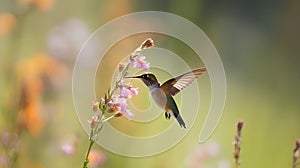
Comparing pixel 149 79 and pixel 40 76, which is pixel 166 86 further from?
pixel 40 76

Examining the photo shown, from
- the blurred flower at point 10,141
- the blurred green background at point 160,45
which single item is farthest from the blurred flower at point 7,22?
the blurred flower at point 10,141

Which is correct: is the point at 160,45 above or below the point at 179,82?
above

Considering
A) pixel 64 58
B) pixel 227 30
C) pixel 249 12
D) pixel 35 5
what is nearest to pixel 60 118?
pixel 64 58

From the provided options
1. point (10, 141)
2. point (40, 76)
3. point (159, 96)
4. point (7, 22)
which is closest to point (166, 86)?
point (159, 96)

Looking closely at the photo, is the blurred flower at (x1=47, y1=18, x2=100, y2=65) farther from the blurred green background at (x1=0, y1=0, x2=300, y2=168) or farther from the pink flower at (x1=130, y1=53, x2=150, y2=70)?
the pink flower at (x1=130, y1=53, x2=150, y2=70)

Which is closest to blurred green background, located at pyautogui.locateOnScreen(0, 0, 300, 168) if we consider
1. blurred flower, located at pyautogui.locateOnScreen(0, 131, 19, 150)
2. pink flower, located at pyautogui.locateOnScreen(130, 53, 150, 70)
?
blurred flower, located at pyautogui.locateOnScreen(0, 131, 19, 150)

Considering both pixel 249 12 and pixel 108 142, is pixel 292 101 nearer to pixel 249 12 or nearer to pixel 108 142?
pixel 249 12

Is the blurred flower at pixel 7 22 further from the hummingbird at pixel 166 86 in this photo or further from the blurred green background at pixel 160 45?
the hummingbird at pixel 166 86
